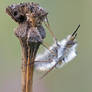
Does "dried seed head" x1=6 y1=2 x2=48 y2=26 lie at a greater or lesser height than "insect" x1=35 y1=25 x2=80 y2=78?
greater

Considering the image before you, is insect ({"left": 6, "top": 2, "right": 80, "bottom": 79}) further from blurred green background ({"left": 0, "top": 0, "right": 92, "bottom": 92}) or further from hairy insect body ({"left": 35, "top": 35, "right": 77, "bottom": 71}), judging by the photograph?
blurred green background ({"left": 0, "top": 0, "right": 92, "bottom": 92})

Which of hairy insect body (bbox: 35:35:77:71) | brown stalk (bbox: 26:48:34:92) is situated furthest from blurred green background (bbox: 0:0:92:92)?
brown stalk (bbox: 26:48:34:92)

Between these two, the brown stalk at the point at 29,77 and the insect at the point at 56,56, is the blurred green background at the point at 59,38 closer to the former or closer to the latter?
the insect at the point at 56,56

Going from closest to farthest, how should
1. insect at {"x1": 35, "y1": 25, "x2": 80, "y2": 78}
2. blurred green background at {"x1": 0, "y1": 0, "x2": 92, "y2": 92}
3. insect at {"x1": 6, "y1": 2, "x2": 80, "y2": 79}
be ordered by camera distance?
insect at {"x1": 6, "y1": 2, "x2": 80, "y2": 79} → insect at {"x1": 35, "y1": 25, "x2": 80, "y2": 78} → blurred green background at {"x1": 0, "y1": 0, "x2": 92, "y2": 92}

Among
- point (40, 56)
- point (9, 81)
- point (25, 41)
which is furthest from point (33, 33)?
point (9, 81)

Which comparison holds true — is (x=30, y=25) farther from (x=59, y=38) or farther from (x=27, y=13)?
(x=59, y=38)

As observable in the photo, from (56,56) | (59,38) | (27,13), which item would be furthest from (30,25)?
(59,38)

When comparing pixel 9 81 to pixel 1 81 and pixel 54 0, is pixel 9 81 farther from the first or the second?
pixel 54 0
